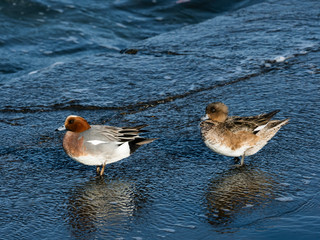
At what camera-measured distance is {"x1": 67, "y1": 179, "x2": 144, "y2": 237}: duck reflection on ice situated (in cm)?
396

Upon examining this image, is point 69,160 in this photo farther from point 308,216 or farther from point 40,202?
point 308,216

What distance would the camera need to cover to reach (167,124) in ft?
20.3

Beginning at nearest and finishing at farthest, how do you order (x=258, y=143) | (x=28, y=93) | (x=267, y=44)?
(x=258, y=143)
(x=28, y=93)
(x=267, y=44)

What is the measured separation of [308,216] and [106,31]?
9715 mm

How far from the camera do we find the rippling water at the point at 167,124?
4027mm

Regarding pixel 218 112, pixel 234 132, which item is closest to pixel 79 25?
pixel 218 112

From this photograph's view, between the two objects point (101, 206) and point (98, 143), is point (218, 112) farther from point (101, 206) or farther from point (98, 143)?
point (101, 206)

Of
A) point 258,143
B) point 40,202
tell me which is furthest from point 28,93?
point 258,143

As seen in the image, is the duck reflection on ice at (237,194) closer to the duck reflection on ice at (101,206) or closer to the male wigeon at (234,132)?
the male wigeon at (234,132)

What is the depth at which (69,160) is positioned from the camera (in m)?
5.42

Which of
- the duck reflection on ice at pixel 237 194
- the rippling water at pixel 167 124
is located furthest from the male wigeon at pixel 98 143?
the duck reflection on ice at pixel 237 194

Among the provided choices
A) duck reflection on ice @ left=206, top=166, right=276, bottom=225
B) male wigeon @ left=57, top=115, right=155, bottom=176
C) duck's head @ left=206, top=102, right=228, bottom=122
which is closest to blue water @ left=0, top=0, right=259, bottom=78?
male wigeon @ left=57, top=115, right=155, bottom=176

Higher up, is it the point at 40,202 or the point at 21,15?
the point at 21,15

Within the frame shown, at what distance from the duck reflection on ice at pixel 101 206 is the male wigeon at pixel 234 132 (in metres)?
0.97
